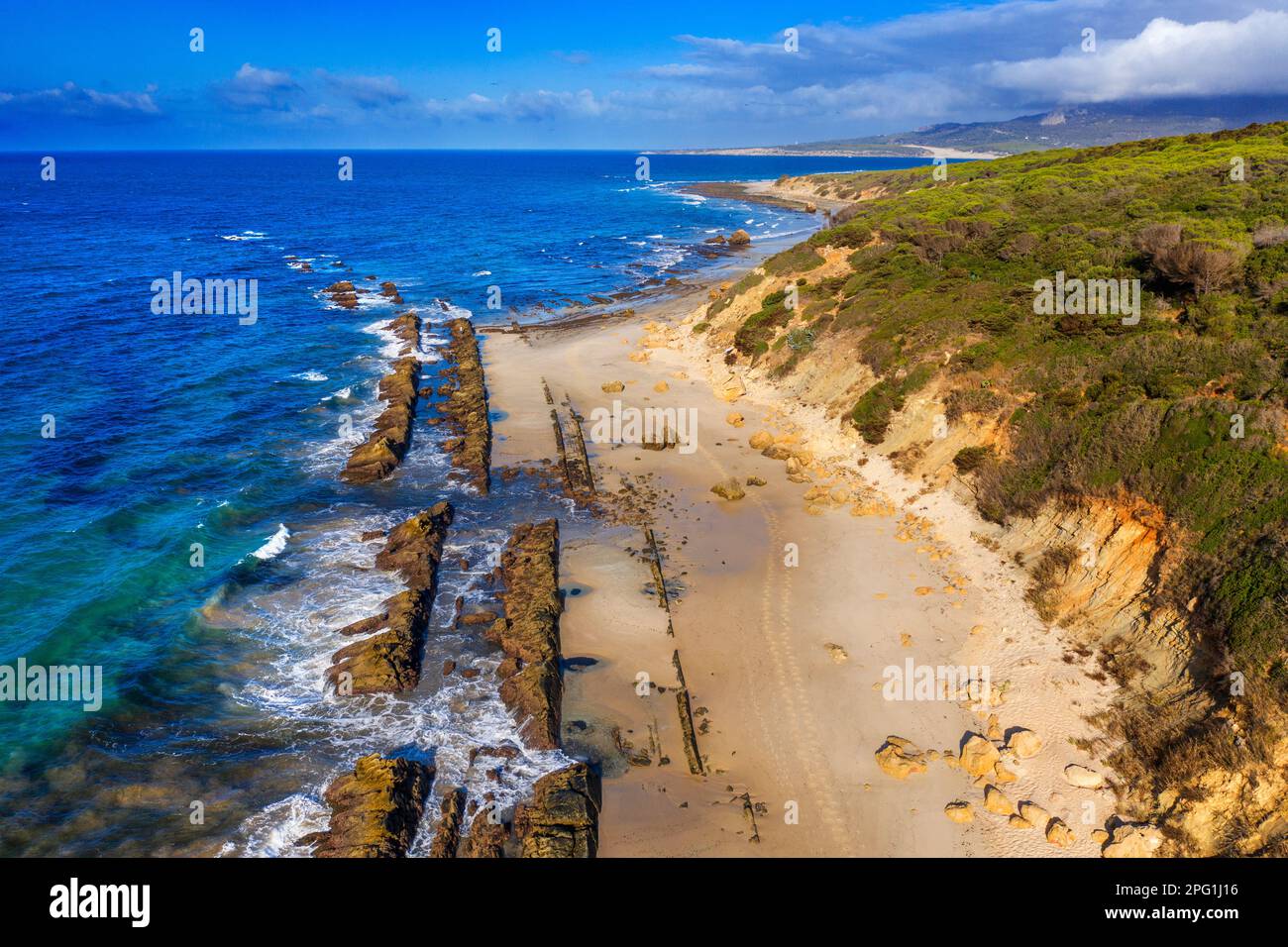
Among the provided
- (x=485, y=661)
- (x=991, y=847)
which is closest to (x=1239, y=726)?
(x=991, y=847)

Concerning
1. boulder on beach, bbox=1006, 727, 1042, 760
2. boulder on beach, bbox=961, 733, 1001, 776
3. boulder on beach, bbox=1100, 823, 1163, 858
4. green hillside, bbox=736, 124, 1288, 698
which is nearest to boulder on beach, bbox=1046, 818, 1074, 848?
boulder on beach, bbox=1100, 823, 1163, 858

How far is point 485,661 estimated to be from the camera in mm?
20719

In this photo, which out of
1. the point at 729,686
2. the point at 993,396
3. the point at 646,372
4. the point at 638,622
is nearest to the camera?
the point at 729,686

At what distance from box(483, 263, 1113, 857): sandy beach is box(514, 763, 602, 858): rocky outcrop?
49cm

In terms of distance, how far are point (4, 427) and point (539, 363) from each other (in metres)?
28.9

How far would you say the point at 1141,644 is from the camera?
17.9 meters

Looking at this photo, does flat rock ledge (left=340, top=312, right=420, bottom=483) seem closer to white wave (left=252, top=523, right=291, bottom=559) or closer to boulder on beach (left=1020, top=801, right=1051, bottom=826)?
white wave (left=252, top=523, right=291, bottom=559)

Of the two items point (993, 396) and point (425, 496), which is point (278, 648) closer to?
point (425, 496)

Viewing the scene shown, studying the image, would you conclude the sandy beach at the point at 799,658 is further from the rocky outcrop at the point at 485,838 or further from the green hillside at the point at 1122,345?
the green hillside at the point at 1122,345

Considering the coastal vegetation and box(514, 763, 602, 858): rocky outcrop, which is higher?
the coastal vegetation

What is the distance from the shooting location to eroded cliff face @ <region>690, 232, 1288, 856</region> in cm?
1369

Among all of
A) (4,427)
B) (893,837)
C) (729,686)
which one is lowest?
(893,837)

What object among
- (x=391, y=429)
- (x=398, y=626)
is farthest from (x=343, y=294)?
(x=398, y=626)

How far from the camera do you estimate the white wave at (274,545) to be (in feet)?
84.5
